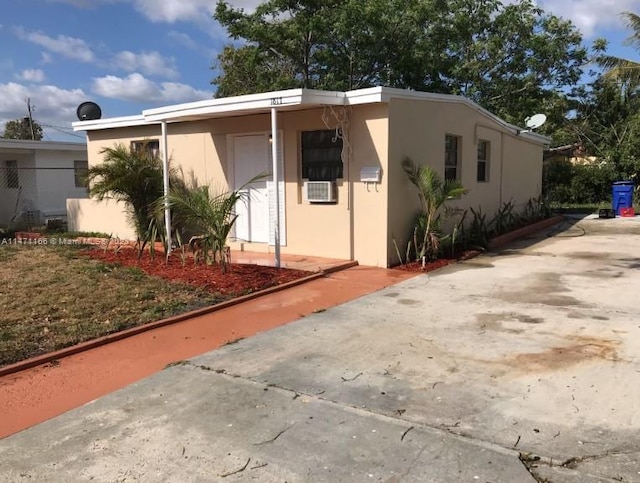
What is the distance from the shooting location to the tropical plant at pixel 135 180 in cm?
1070

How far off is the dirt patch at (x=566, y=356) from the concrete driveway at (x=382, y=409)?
0.06 feet

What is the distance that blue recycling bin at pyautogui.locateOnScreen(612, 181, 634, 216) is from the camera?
63.1 ft

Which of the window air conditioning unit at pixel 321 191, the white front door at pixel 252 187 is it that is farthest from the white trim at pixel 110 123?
the window air conditioning unit at pixel 321 191

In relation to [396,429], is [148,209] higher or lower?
higher

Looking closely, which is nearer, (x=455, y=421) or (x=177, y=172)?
(x=455, y=421)

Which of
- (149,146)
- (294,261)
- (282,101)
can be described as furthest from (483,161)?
(149,146)

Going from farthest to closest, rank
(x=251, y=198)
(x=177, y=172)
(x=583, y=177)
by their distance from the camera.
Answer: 1. (x=583, y=177)
2. (x=177, y=172)
3. (x=251, y=198)

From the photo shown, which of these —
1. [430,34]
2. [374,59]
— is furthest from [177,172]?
[430,34]

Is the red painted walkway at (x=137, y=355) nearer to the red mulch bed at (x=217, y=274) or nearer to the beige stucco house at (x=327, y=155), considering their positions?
the red mulch bed at (x=217, y=274)

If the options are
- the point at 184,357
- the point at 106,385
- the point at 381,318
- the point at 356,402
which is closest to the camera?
the point at 356,402

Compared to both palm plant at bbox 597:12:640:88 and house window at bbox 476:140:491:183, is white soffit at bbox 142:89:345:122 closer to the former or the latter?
house window at bbox 476:140:491:183

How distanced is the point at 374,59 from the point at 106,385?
18.9 m

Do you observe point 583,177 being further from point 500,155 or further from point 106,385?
point 106,385

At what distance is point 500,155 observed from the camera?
45.9 ft
